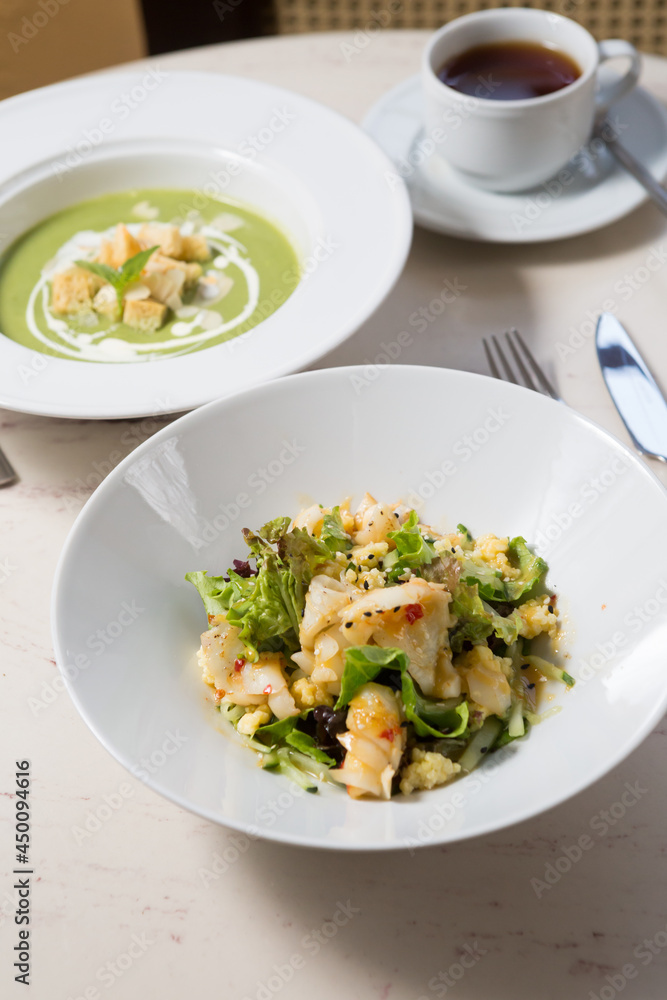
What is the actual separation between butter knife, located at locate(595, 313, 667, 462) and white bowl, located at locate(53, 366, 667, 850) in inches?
13.0

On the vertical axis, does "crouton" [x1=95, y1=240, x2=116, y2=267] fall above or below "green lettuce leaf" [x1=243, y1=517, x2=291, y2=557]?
below

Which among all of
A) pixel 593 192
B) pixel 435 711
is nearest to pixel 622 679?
pixel 435 711

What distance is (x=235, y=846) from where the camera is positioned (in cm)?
129

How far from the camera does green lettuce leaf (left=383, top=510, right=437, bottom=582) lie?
1.29 meters

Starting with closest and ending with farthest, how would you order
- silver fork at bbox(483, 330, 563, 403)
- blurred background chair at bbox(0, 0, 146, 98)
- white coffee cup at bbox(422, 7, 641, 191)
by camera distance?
silver fork at bbox(483, 330, 563, 403) → white coffee cup at bbox(422, 7, 641, 191) → blurred background chair at bbox(0, 0, 146, 98)

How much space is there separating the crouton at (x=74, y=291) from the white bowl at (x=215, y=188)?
10.5 inches

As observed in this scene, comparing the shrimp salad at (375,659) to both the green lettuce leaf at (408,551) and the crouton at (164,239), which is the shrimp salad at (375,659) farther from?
the crouton at (164,239)

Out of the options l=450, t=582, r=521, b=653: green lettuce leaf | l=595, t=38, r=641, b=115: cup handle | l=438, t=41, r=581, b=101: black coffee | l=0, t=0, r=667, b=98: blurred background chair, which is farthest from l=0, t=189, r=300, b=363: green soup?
l=0, t=0, r=667, b=98: blurred background chair

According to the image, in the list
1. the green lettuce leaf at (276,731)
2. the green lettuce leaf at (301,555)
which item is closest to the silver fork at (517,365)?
the green lettuce leaf at (301,555)

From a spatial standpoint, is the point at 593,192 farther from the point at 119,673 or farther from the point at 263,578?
the point at 119,673

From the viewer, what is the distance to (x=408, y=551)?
135 cm

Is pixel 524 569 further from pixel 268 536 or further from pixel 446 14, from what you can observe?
Result: pixel 446 14

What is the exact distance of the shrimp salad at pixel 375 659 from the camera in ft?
3.89

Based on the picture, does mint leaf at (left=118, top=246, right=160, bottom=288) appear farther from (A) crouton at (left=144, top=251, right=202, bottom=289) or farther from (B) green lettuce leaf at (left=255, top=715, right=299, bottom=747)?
(B) green lettuce leaf at (left=255, top=715, right=299, bottom=747)
